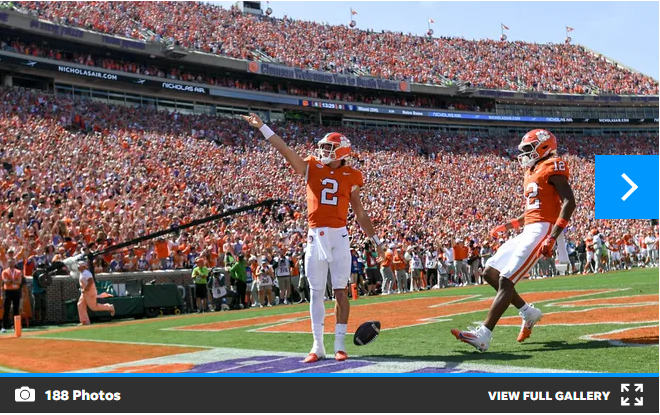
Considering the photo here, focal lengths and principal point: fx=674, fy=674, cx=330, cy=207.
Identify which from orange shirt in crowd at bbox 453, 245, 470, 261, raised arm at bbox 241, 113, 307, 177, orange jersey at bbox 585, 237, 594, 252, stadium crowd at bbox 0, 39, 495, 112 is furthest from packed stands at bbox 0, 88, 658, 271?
raised arm at bbox 241, 113, 307, 177

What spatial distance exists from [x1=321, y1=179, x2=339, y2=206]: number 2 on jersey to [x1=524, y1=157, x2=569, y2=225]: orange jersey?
199 centimetres

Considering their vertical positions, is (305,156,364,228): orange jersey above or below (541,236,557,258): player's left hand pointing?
above

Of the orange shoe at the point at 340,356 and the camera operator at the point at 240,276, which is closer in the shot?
the orange shoe at the point at 340,356

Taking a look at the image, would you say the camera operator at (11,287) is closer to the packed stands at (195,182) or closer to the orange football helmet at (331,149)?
the packed stands at (195,182)

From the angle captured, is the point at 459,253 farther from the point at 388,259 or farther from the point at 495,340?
the point at 495,340

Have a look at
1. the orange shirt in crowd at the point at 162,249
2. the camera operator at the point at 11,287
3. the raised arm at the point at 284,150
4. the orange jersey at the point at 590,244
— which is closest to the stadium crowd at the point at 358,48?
the orange shirt in crowd at the point at 162,249

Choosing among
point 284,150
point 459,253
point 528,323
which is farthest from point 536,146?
point 459,253

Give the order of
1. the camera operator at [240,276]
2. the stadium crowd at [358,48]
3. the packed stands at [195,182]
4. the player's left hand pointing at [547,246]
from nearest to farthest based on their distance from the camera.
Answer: the player's left hand pointing at [547,246] → the camera operator at [240,276] → the packed stands at [195,182] → the stadium crowd at [358,48]

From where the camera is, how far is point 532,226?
6.77m

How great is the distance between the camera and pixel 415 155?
4556cm

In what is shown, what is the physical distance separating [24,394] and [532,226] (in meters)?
4.79

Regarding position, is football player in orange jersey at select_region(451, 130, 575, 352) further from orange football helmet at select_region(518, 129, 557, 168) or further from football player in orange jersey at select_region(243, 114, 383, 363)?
football player in orange jersey at select_region(243, 114, 383, 363)

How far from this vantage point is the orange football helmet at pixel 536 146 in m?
6.86

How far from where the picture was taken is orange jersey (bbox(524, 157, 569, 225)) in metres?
6.70
